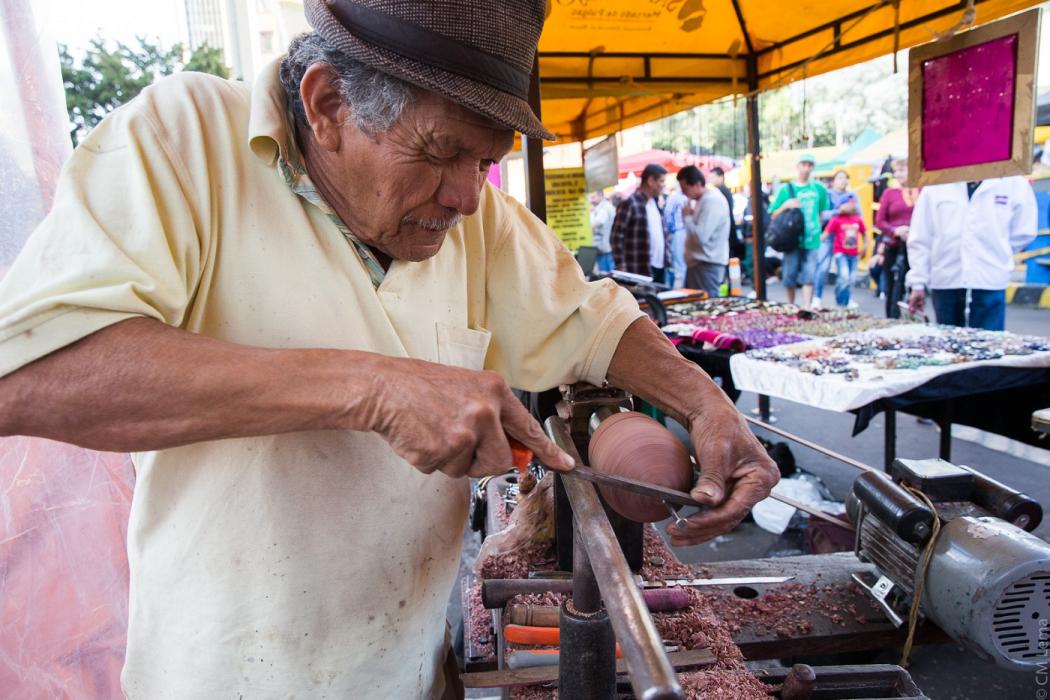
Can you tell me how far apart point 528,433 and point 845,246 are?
12380 mm

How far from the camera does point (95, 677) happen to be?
7.86 feet

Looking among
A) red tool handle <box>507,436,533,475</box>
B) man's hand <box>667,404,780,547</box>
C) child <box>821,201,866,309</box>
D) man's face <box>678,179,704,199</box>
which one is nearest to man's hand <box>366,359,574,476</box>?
red tool handle <box>507,436,533,475</box>

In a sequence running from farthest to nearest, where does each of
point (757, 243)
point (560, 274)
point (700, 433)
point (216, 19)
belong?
point (757, 243)
point (216, 19)
point (560, 274)
point (700, 433)

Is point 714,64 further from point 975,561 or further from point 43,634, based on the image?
point 43,634

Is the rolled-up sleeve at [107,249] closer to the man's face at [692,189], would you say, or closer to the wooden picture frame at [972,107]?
the wooden picture frame at [972,107]

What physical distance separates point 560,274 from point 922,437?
5791mm

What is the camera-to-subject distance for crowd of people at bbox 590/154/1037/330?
20.9 ft

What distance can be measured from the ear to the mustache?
188mm

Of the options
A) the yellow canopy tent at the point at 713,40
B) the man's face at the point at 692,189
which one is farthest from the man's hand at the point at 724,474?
the man's face at the point at 692,189

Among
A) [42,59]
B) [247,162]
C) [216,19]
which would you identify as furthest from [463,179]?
[216,19]

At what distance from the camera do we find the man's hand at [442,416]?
109 cm

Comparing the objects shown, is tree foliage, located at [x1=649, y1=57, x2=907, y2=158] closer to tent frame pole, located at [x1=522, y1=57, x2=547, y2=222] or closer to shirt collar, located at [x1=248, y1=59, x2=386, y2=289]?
tent frame pole, located at [x1=522, y1=57, x2=547, y2=222]

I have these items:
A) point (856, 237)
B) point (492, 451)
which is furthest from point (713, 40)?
point (856, 237)

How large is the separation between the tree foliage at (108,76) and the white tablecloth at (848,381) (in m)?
3.82
